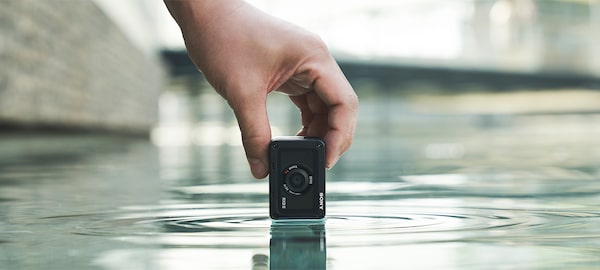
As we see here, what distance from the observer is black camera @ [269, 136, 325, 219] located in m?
1.69

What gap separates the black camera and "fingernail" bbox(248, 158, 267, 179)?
23mm

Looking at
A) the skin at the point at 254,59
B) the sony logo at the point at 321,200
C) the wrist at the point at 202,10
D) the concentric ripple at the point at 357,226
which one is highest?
the wrist at the point at 202,10

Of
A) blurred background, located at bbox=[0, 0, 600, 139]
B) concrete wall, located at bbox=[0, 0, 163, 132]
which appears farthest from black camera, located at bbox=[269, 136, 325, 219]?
blurred background, located at bbox=[0, 0, 600, 139]

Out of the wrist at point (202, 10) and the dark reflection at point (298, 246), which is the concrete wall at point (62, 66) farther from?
the dark reflection at point (298, 246)

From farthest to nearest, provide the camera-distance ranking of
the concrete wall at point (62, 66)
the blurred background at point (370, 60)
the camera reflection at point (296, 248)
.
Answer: the blurred background at point (370, 60), the concrete wall at point (62, 66), the camera reflection at point (296, 248)

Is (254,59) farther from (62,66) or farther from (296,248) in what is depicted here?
(62,66)

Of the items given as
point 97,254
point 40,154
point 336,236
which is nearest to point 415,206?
point 336,236

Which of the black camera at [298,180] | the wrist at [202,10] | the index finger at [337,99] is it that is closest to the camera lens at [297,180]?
the black camera at [298,180]

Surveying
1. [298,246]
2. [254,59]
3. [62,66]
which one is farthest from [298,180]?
[62,66]

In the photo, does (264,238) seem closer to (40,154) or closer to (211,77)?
(211,77)

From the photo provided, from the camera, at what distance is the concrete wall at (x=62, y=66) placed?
19.7 feet

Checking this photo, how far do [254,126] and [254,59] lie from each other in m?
0.12

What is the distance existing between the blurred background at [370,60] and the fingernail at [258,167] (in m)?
6.09

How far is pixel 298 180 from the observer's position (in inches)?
68.4
